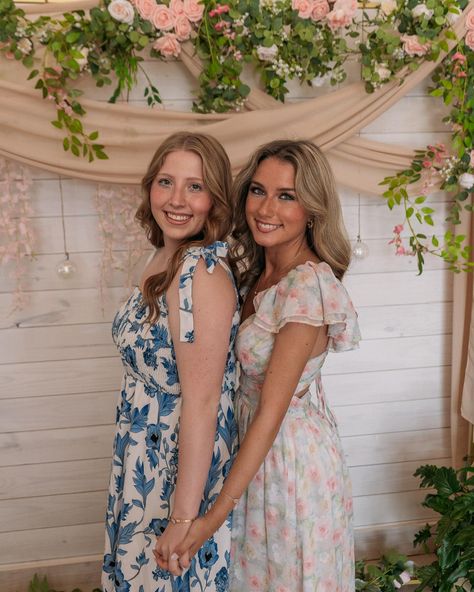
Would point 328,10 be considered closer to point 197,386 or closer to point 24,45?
point 24,45

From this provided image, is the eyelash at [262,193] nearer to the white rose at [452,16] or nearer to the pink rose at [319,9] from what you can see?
the pink rose at [319,9]

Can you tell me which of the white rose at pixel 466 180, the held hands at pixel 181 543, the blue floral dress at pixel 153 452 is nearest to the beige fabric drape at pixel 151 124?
the white rose at pixel 466 180

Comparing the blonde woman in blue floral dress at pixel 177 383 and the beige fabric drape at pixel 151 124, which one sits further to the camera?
the beige fabric drape at pixel 151 124

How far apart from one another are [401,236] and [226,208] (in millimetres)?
1058

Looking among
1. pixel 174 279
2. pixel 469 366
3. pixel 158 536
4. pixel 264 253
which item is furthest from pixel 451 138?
pixel 158 536

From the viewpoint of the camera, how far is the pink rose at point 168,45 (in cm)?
194

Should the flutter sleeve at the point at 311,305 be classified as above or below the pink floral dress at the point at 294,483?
above

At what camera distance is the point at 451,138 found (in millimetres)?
2254

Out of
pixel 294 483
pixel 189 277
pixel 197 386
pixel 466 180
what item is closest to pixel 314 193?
pixel 189 277

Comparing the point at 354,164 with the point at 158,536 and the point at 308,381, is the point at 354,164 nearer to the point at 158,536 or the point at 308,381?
the point at 308,381

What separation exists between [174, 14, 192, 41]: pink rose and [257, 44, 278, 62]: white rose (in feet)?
0.71

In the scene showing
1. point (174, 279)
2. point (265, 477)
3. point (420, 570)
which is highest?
point (174, 279)

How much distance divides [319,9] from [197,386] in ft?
4.01

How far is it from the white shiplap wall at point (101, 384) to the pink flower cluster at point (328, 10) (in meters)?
0.29
